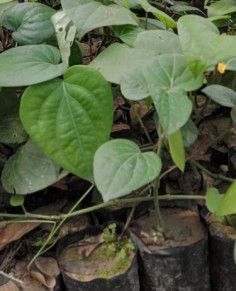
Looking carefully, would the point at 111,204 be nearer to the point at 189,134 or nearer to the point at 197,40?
the point at 189,134

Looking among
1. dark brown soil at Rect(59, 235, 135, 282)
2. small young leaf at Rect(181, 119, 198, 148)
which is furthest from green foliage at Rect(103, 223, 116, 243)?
small young leaf at Rect(181, 119, 198, 148)

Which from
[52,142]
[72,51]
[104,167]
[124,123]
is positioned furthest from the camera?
[124,123]

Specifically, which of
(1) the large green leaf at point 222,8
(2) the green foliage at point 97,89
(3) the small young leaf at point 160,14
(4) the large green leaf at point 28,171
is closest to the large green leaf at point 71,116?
(2) the green foliage at point 97,89

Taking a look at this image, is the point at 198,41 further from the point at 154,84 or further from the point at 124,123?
the point at 124,123

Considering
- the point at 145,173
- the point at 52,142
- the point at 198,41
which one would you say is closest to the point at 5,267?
the point at 52,142

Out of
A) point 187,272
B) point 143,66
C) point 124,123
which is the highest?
point 143,66

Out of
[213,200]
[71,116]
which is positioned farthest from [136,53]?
[213,200]

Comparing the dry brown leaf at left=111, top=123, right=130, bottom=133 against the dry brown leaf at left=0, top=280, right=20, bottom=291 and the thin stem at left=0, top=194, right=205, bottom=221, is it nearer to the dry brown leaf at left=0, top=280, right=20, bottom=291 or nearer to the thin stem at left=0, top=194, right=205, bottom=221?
the thin stem at left=0, top=194, right=205, bottom=221
